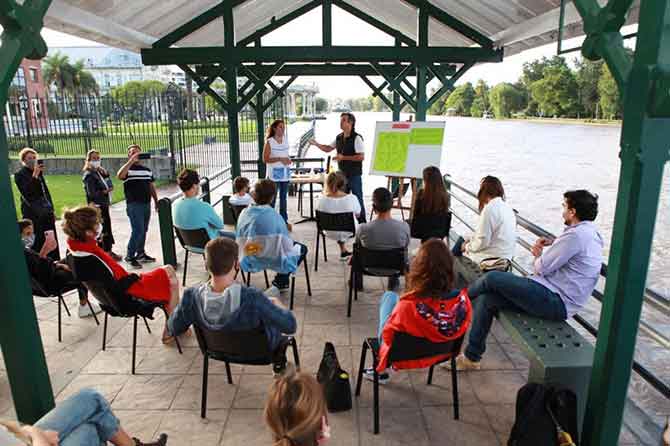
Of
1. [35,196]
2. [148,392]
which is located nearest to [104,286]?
[148,392]

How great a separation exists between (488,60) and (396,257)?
13.7ft

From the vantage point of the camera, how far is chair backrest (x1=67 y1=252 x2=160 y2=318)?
332 cm

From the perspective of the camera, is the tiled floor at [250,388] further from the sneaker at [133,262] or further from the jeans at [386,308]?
the sneaker at [133,262]

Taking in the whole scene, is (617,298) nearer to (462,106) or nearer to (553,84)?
(553,84)

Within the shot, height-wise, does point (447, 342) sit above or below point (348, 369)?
above

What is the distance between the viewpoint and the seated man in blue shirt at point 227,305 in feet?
8.86

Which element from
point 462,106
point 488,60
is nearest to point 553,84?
point 462,106

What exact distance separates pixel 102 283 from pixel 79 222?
448mm

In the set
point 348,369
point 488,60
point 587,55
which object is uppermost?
point 488,60

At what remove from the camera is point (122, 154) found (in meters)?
17.4

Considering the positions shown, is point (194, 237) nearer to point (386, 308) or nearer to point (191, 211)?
point (191, 211)

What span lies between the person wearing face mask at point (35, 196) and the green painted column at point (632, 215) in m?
5.17

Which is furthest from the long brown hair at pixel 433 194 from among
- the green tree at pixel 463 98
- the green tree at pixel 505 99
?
the green tree at pixel 463 98

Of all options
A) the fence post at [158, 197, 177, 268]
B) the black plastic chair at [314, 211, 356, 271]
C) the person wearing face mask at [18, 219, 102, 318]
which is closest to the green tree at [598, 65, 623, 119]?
the black plastic chair at [314, 211, 356, 271]
